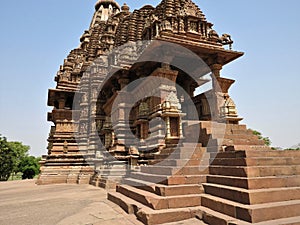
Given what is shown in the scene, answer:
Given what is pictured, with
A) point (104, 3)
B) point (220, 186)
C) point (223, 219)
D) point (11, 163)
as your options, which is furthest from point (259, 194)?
point (11, 163)

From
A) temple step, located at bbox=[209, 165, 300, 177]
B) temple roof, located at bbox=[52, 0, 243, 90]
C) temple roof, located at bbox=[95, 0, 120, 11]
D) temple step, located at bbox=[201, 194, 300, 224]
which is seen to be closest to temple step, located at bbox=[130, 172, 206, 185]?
temple step, located at bbox=[209, 165, 300, 177]

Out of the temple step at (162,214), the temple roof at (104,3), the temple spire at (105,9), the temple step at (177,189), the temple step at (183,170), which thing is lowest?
the temple step at (162,214)

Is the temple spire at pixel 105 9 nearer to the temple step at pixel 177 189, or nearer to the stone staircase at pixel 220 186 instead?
the stone staircase at pixel 220 186

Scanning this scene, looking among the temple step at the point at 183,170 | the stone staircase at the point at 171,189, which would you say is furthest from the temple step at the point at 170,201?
the temple step at the point at 183,170

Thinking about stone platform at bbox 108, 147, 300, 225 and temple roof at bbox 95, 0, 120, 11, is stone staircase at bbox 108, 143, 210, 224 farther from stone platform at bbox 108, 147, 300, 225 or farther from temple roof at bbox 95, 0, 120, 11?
temple roof at bbox 95, 0, 120, 11

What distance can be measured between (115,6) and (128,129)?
20409 millimetres

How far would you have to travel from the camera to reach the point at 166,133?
6.96 m

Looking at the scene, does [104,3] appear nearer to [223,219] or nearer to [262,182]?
[262,182]

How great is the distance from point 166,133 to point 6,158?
110 feet

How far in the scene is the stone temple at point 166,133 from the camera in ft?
13.6

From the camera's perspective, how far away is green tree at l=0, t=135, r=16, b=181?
3178 cm

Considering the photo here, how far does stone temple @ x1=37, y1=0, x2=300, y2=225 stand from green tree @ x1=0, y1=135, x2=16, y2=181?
2098cm

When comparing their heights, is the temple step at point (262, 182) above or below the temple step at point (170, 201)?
above

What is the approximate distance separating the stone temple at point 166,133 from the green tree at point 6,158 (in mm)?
20980
